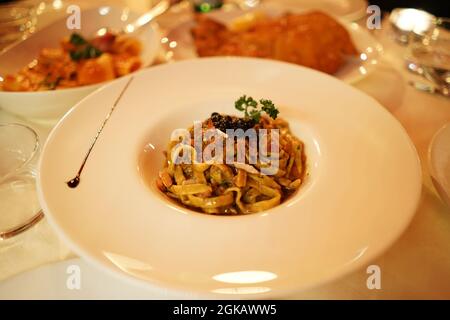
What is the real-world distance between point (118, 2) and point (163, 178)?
277 cm

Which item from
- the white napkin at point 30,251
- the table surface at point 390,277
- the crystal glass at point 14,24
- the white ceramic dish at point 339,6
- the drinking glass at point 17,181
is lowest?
the white ceramic dish at point 339,6

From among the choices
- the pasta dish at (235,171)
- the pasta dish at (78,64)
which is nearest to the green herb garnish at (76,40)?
the pasta dish at (78,64)

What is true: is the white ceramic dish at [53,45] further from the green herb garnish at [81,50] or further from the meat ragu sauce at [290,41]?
the meat ragu sauce at [290,41]

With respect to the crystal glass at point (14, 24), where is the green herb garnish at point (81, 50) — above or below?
below

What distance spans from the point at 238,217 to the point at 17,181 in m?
1.20

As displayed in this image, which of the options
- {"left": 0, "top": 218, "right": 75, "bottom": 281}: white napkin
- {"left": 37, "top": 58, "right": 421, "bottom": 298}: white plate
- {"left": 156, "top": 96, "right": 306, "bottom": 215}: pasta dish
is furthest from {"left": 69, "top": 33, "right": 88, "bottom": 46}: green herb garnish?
{"left": 0, "top": 218, "right": 75, "bottom": 281}: white napkin

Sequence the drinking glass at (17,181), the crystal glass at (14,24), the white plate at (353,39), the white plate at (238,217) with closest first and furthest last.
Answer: the white plate at (238,217) → the drinking glass at (17,181) → the white plate at (353,39) → the crystal glass at (14,24)

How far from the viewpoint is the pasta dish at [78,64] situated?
2.42m

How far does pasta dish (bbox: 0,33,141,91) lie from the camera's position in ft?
7.93

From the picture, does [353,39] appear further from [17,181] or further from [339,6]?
[17,181]

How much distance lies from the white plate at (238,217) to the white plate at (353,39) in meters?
0.66

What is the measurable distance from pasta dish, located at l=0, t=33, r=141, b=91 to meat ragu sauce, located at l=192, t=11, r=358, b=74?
584mm

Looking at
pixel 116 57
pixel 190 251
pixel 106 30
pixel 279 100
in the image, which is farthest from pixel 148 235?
pixel 106 30

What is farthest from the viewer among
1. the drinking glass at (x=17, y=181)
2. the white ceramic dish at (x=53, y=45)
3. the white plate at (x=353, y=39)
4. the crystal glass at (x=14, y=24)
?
the crystal glass at (x=14, y=24)
